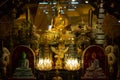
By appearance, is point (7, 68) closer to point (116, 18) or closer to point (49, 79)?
point (49, 79)

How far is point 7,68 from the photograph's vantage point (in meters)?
9.20

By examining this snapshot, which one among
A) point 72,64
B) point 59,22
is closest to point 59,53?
point 72,64

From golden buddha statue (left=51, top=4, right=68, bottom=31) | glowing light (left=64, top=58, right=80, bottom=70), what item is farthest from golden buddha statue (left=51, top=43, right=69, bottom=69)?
golden buddha statue (left=51, top=4, right=68, bottom=31)

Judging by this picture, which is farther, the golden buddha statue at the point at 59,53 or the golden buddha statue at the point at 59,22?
the golden buddha statue at the point at 59,22

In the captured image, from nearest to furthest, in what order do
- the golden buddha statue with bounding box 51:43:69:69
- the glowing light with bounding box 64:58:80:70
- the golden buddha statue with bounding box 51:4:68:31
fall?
1. the glowing light with bounding box 64:58:80:70
2. the golden buddha statue with bounding box 51:43:69:69
3. the golden buddha statue with bounding box 51:4:68:31

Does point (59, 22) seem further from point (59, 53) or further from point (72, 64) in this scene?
point (72, 64)

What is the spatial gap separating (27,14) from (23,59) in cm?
106

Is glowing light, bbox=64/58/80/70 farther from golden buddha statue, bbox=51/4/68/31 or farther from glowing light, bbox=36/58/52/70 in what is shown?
golden buddha statue, bbox=51/4/68/31

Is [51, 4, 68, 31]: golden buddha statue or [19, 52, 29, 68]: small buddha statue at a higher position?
[51, 4, 68, 31]: golden buddha statue

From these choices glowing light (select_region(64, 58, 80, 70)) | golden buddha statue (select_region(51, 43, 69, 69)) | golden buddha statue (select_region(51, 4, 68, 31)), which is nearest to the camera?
glowing light (select_region(64, 58, 80, 70))

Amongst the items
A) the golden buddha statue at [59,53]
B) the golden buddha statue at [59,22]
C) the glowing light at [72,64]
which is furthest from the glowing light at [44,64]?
the golden buddha statue at [59,22]

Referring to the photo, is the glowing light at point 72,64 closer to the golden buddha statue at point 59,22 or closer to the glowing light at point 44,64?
the glowing light at point 44,64

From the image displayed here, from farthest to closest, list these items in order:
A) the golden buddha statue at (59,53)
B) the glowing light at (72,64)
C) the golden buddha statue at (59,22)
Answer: the golden buddha statue at (59,22) → the golden buddha statue at (59,53) → the glowing light at (72,64)

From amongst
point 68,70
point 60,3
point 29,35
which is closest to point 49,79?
point 68,70
